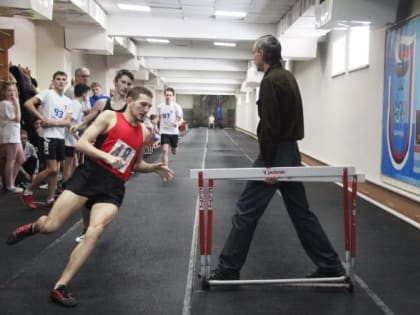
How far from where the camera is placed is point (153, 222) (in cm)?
525

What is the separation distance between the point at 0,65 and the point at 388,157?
19.9 ft

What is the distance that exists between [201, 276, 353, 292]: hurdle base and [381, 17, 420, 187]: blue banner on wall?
3.30 m

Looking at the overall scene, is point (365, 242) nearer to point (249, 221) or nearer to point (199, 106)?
point (249, 221)

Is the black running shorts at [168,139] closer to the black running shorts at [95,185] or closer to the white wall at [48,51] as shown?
the white wall at [48,51]

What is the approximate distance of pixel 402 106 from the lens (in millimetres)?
6578

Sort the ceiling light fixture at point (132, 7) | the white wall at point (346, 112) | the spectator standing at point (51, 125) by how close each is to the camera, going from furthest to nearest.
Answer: the ceiling light fixture at point (132, 7), the white wall at point (346, 112), the spectator standing at point (51, 125)

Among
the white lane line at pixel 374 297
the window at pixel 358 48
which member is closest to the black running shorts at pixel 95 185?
the white lane line at pixel 374 297

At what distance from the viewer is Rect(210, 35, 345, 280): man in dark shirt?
123 inches

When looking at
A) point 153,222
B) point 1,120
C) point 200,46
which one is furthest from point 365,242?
point 200,46

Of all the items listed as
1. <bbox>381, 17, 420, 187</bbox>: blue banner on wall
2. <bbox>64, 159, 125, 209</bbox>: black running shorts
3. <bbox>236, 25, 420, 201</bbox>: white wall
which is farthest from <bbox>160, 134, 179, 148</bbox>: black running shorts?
<bbox>64, 159, 125, 209</bbox>: black running shorts

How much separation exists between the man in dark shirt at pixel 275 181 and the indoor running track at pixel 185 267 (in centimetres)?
21

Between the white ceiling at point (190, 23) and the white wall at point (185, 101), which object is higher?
the white ceiling at point (190, 23)

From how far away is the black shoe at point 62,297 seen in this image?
9.62ft

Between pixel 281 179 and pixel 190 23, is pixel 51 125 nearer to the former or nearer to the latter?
pixel 281 179
